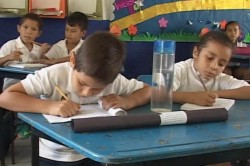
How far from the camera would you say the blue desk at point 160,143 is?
0.88 m

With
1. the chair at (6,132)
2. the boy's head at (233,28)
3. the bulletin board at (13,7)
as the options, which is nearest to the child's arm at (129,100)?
the chair at (6,132)

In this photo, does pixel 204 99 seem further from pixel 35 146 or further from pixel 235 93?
pixel 35 146

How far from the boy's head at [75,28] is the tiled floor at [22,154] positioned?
2.89 ft

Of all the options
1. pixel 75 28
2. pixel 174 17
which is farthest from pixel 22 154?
pixel 174 17

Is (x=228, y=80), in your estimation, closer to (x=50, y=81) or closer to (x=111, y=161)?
(x=50, y=81)

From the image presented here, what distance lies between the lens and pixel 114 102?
1.27 m

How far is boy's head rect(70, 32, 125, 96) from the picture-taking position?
3.71 ft

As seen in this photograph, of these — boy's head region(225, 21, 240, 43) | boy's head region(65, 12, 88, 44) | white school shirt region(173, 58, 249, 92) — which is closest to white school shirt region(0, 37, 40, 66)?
boy's head region(65, 12, 88, 44)

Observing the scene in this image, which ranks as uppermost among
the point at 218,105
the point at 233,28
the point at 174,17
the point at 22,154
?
the point at 174,17

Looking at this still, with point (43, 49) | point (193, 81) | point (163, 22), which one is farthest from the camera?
point (163, 22)

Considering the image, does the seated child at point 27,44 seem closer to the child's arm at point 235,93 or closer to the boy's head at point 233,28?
the child's arm at point 235,93

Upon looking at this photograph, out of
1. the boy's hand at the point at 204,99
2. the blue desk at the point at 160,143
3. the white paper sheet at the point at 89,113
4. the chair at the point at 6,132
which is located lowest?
the chair at the point at 6,132

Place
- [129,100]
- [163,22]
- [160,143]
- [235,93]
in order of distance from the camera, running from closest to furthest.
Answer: [160,143] → [129,100] → [235,93] → [163,22]

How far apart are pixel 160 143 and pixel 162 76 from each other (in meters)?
0.44
